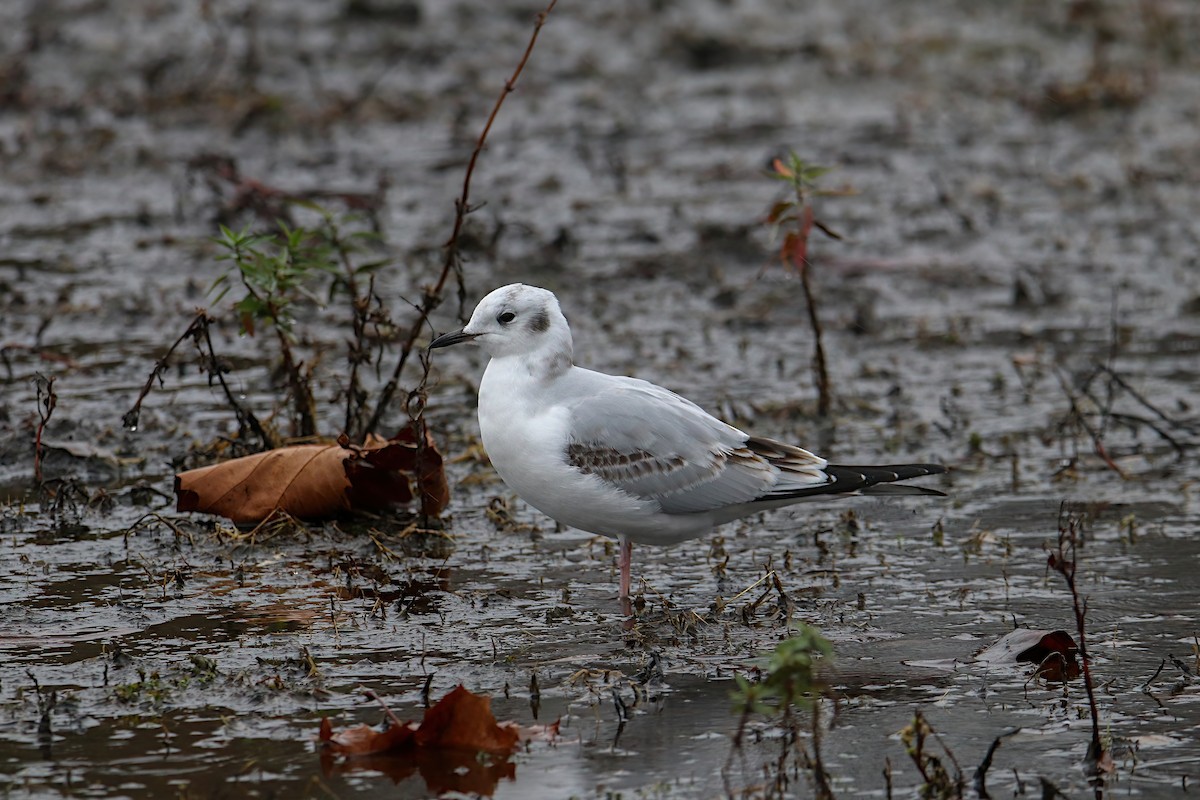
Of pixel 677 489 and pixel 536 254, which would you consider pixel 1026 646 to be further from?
pixel 536 254

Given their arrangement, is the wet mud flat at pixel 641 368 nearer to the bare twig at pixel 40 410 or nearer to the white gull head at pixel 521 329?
the bare twig at pixel 40 410

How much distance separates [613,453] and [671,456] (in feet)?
0.77

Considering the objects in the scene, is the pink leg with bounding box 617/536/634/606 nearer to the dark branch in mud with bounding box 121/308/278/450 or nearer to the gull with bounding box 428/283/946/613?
the gull with bounding box 428/283/946/613

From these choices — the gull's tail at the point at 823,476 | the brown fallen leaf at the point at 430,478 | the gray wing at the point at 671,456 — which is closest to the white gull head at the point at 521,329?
the gray wing at the point at 671,456

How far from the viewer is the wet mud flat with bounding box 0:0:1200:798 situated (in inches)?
201

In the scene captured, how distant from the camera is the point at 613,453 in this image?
602cm

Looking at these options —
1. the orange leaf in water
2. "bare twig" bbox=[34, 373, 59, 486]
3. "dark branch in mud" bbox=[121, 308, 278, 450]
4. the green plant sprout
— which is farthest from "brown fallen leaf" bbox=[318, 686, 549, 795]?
the green plant sprout

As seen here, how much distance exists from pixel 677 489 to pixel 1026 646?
4.32ft

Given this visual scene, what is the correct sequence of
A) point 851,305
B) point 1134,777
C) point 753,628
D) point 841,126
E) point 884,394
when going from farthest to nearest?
point 841,126 < point 851,305 < point 884,394 < point 753,628 < point 1134,777

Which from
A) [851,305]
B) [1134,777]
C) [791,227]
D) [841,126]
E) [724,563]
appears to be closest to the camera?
[1134,777]

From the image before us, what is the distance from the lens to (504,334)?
20.3ft

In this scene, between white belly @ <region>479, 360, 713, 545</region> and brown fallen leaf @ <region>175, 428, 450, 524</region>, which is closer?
white belly @ <region>479, 360, 713, 545</region>

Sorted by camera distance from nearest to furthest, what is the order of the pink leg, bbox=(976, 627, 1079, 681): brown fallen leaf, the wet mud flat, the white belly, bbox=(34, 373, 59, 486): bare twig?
the wet mud flat, bbox=(976, 627, 1079, 681): brown fallen leaf, the white belly, the pink leg, bbox=(34, 373, 59, 486): bare twig

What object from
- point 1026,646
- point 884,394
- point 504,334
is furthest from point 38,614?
point 884,394
